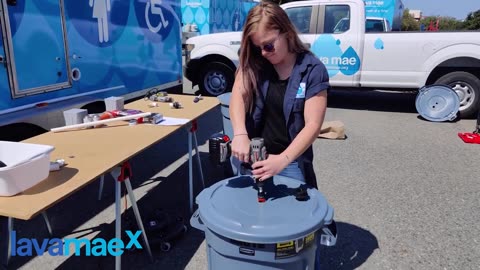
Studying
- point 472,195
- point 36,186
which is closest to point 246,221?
point 36,186

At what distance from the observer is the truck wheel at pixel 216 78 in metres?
7.91

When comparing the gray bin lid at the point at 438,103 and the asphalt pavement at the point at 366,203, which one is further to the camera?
the gray bin lid at the point at 438,103

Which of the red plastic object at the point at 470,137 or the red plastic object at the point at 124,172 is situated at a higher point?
the red plastic object at the point at 124,172

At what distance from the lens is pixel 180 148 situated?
534 cm

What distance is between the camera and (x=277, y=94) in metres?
1.99

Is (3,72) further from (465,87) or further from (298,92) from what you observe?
(465,87)

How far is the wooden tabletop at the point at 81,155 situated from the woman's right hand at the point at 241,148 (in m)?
0.72

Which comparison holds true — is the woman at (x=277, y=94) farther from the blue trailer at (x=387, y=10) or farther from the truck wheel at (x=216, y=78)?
the blue trailer at (x=387, y=10)

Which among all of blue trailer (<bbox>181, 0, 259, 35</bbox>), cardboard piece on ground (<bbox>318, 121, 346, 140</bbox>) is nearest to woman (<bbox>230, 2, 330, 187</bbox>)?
cardboard piece on ground (<bbox>318, 121, 346, 140</bbox>)

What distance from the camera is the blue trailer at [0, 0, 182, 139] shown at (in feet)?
10.3

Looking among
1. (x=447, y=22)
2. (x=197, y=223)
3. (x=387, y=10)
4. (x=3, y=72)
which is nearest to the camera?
(x=197, y=223)

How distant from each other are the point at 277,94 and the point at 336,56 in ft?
18.6

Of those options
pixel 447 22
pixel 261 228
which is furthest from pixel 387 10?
pixel 447 22

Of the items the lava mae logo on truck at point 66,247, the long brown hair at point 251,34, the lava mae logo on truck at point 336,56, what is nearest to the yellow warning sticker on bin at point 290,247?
the long brown hair at point 251,34
